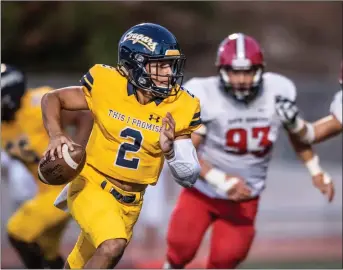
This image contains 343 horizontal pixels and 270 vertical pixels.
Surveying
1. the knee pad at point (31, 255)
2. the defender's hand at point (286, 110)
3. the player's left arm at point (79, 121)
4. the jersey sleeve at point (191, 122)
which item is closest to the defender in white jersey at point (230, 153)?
the defender's hand at point (286, 110)

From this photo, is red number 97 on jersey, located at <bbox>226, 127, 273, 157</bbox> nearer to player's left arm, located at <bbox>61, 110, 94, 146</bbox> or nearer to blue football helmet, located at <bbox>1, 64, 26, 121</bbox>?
player's left arm, located at <bbox>61, 110, 94, 146</bbox>

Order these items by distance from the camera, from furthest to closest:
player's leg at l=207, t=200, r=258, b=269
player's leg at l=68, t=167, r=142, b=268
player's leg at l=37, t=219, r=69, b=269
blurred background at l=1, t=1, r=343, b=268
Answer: blurred background at l=1, t=1, r=343, b=268, player's leg at l=37, t=219, r=69, b=269, player's leg at l=207, t=200, r=258, b=269, player's leg at l=68, t=167, r=142, b=268

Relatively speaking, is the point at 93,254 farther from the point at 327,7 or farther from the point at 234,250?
the point at 327,7

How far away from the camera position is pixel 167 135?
4766 mm

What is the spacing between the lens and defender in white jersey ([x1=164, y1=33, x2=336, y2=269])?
6098 millimetres

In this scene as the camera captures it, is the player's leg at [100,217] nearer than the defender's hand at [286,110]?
Yes

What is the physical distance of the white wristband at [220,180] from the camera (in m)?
5.96

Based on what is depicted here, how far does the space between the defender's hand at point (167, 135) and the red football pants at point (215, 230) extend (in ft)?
5.14

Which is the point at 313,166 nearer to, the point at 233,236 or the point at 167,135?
the point at 233,236

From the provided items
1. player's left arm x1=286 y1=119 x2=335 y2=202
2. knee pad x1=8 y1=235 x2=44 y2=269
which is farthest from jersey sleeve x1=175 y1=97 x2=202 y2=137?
knee pad x1=8 y1=235 x2=44 y2=269

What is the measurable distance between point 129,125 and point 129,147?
4.5 inches

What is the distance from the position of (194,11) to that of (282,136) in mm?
5601

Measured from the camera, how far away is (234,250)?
6.26 m

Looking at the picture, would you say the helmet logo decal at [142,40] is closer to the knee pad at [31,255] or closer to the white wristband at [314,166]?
the white wristband at [314,166]
